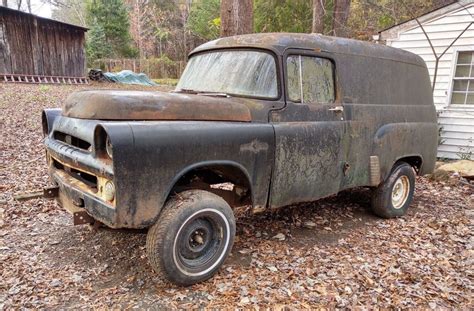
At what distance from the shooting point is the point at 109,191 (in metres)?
2.86

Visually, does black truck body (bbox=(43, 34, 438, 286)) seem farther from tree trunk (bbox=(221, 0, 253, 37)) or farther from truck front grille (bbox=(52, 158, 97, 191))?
tree trunk (bbox=(221, 0, 253, 37))

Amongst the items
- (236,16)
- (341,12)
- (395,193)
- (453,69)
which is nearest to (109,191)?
(395,193)

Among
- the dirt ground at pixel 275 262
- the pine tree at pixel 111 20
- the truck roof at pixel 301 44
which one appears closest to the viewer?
the dirt ground at pixel 275 262

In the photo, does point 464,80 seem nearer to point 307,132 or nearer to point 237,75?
point 307,132

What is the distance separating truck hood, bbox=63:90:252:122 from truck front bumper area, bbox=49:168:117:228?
59 centimetres

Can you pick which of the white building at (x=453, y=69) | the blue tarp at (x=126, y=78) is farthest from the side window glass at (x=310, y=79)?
the blue tarp at (x=126, y=78)

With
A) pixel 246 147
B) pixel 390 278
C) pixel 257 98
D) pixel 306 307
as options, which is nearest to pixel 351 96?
pixel 257 98

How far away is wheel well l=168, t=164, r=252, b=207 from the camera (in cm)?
343

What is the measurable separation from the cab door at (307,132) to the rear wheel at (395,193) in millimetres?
995

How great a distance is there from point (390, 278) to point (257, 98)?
215 centimetres

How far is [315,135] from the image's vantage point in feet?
13.0

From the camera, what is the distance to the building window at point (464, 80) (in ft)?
28.5

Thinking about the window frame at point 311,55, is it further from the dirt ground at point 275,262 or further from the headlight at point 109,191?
the headlight at point 109,191

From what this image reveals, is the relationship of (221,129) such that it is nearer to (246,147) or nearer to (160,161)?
(246,147)
